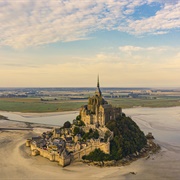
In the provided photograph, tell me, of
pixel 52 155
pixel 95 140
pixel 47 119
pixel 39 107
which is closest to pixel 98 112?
pixel 95 140

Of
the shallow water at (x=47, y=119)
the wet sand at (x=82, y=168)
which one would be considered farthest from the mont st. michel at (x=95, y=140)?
the shallow water at (x=47, y=119)

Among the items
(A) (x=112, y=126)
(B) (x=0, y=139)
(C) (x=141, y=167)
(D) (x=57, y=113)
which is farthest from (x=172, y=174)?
(D) (x=57, y=113)

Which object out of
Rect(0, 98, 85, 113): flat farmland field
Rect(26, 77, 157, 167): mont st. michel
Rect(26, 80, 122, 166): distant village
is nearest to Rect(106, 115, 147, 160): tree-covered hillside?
Rect(26, 77, 157, 167): mont st. michel

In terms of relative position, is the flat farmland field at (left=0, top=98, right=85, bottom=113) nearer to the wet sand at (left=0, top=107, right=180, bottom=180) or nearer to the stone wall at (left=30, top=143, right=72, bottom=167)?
the wet sand at (left=0, top=107, right=180, bottom=180)

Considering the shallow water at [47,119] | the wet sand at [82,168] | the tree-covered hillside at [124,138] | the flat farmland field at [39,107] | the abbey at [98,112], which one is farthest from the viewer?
the flat farmland field at [39,107]

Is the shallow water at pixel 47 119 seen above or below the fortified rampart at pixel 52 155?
above

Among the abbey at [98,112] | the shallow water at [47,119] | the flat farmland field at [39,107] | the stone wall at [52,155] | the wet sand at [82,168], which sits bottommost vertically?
the wet sand at [82,168]

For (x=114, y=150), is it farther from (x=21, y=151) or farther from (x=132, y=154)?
(x=21, y=151)

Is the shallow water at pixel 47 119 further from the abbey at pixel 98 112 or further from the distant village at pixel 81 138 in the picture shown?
the distant village at pixel 81 138
